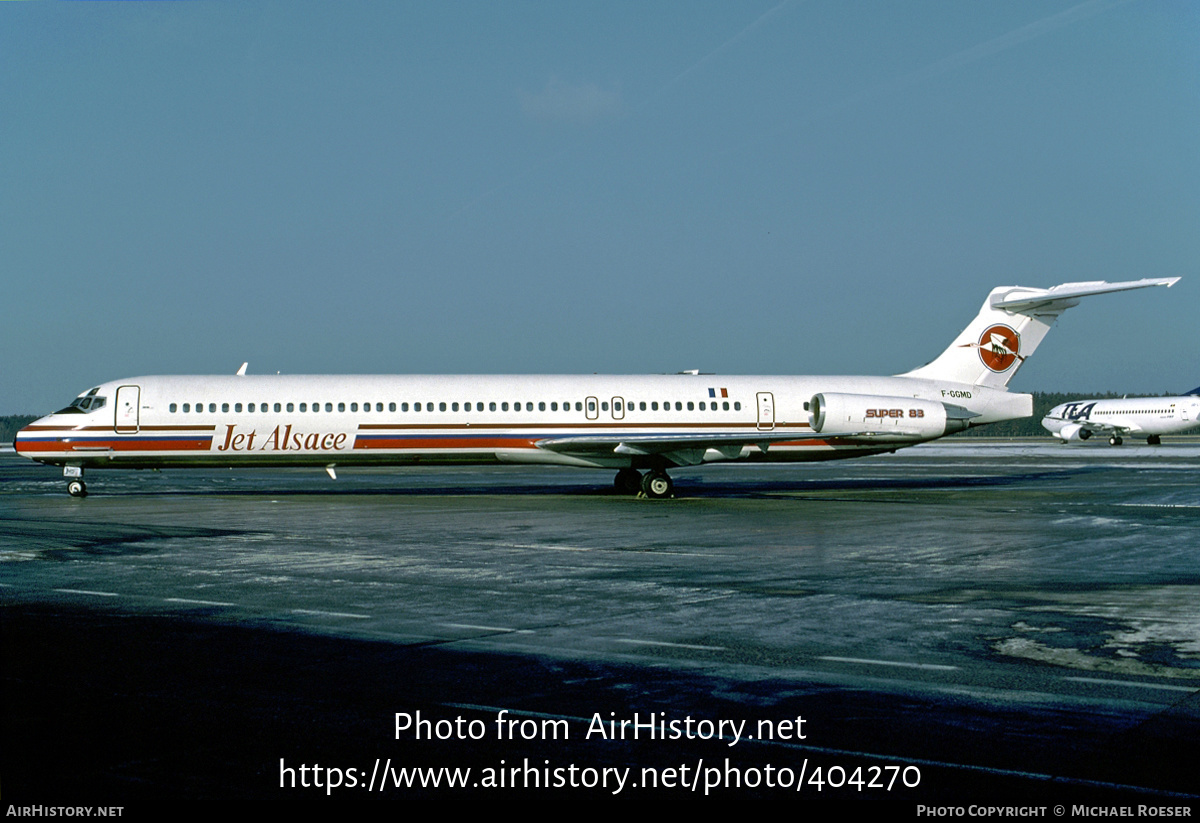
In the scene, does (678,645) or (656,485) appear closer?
(678,645)

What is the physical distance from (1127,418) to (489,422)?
183 feet

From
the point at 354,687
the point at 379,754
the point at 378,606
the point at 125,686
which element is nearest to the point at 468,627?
the point at 378,606

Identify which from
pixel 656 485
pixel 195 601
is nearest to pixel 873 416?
pixel 656 485

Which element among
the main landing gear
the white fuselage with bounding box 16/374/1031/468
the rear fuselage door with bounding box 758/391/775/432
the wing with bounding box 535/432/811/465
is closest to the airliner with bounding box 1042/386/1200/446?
the white fuselage with bounding box 16/374/1031/468

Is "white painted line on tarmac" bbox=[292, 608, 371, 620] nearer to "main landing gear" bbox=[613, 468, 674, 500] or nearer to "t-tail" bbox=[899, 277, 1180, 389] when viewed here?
"main landing gear" bbox=[613, 468, 674, 500]

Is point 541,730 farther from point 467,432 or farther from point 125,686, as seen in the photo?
point 467,432

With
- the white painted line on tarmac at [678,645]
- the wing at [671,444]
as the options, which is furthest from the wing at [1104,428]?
the white painted line on tarmac at [678,645]

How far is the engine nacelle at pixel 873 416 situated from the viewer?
27.2 metres

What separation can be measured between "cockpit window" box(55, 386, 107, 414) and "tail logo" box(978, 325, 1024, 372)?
2240 cm

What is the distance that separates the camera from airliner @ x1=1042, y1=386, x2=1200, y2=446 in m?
66.5

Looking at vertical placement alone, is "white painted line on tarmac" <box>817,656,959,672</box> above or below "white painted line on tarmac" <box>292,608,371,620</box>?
below

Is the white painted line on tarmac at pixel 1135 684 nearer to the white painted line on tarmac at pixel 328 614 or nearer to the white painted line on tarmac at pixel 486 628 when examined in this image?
the white painted line on tarmac at pixel 486 628

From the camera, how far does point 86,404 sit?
25969 mm

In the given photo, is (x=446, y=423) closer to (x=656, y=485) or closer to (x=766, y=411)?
(x=656, y=485)
